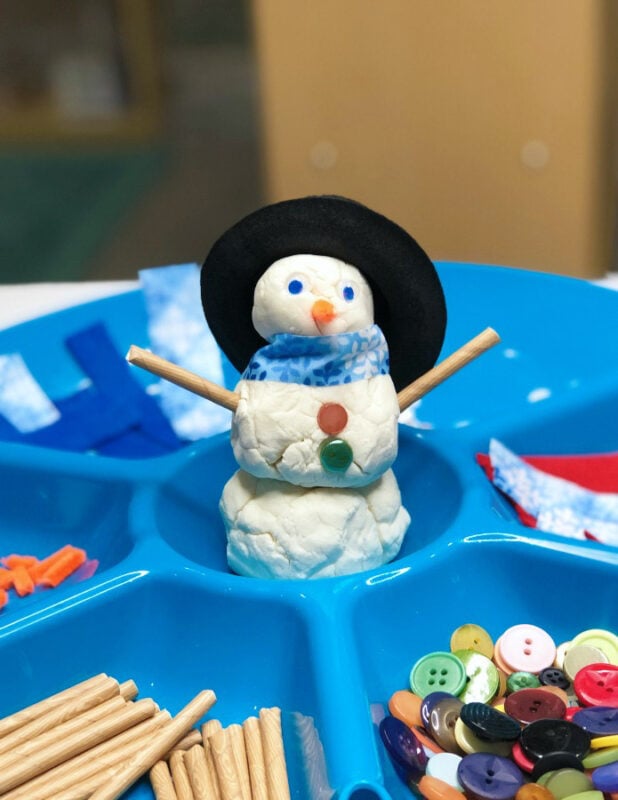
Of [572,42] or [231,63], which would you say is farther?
[231,63]

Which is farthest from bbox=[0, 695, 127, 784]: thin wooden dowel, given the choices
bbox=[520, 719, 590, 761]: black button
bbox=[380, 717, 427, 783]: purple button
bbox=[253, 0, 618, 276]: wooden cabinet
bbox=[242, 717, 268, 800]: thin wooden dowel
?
bbox=[253, 0, 618, 276]: wooden cabinet

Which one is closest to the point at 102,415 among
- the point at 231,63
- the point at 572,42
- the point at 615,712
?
the point at 615,712

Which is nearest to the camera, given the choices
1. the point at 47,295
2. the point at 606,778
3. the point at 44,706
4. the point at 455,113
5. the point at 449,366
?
the point at 606,778

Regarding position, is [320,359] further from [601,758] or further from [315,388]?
[601,758]

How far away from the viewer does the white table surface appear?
1443 millimetres

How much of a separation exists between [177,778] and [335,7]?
1.87 m

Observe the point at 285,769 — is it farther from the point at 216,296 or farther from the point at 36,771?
the point at 216,296

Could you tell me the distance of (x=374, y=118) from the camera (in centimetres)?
232

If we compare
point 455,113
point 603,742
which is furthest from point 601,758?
point 455,113

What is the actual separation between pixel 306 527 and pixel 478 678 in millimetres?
189

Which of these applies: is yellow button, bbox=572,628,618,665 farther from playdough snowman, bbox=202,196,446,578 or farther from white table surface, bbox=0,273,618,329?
white table surface, bbox=0,273,618,329

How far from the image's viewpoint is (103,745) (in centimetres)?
82

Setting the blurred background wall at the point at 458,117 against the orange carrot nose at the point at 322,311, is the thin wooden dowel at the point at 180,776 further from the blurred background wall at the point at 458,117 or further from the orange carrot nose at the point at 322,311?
the blurred background wall at the point at 458,117

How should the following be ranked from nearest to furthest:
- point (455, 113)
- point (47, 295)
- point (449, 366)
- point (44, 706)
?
point (44, 706) → point (449, 366) → point (47, 295) → point (455, 113)
